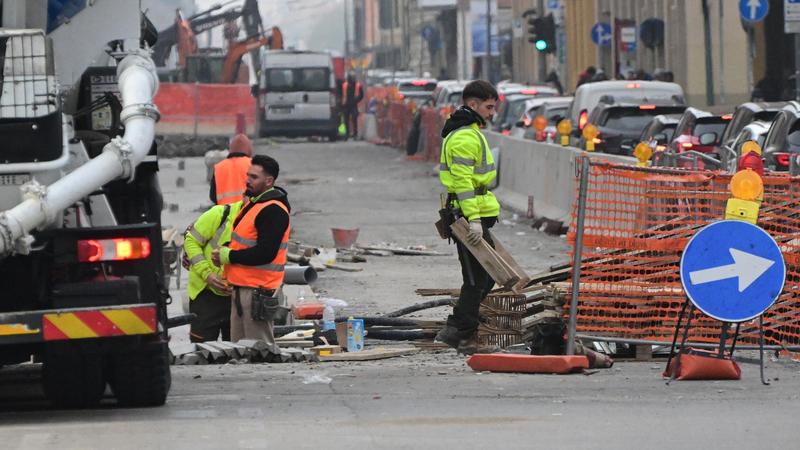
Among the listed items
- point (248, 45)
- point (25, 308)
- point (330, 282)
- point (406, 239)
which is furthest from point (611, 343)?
point (248, 45)

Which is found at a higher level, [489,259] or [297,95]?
[297,95]

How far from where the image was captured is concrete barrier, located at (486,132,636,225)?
25.6m

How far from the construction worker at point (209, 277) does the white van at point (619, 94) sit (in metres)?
21.1

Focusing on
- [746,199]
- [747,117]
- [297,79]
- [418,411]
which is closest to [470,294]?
[746,199]

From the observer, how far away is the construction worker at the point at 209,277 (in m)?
12.7

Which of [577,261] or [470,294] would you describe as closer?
[577,261]

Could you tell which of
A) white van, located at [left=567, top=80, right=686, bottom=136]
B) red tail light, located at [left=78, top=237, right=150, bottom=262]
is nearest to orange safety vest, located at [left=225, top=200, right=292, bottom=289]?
red tail light, located at [left=78, top=237, right=150, bottom=262]

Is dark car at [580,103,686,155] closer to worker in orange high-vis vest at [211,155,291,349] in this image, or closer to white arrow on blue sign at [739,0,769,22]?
white arrow on blue sign at [739,0,769,22]

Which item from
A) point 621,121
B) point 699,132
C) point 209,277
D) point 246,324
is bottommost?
point 246,324

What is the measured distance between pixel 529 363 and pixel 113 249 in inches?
120

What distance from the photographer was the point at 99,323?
977cm

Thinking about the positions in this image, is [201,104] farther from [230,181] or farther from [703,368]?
[703,368]

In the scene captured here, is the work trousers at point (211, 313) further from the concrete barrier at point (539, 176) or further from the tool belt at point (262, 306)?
the concrete barrier at point (539, 176)

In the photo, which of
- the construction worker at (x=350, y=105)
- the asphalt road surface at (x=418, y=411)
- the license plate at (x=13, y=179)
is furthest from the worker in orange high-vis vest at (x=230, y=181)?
the construction worker at (x=350, y=105)
